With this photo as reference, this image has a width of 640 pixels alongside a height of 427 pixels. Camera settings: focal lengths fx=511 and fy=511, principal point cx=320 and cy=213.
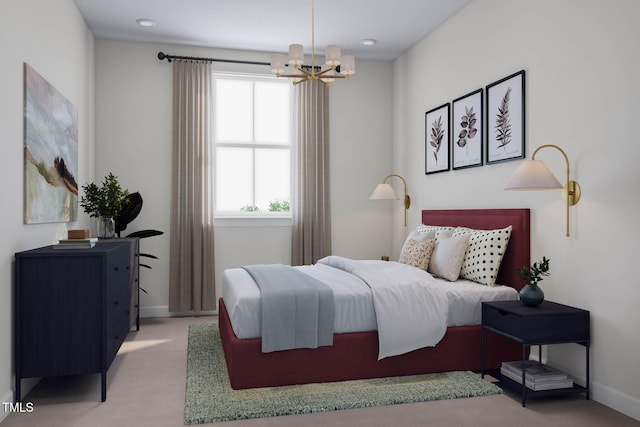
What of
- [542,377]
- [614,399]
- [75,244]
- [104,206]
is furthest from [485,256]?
[104,206]

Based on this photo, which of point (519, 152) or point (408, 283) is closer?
point (408, 283)

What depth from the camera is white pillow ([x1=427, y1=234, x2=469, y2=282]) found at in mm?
3791

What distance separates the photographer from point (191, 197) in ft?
17.5

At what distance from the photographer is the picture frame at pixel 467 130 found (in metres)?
4.19

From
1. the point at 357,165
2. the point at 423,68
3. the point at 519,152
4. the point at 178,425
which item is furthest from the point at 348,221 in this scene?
the point at 178,425

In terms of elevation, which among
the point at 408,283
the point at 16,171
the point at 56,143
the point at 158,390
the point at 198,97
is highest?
the point at 198,97

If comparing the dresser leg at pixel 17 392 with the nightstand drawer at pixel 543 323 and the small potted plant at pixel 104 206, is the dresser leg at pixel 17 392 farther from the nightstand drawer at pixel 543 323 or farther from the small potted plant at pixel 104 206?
the nightstand drawer at pixel 543 323

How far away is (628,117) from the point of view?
9.14 ft

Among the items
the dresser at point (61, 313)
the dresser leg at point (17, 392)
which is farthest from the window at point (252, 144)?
the dresser leg at point (17, 392)

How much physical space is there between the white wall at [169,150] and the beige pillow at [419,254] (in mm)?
1720

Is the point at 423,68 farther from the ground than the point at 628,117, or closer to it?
farther from the ground

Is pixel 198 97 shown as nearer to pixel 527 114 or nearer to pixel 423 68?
pixel 423 68

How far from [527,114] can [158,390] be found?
3.08m

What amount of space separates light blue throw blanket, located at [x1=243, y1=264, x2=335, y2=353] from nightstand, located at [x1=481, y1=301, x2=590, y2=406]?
1048 millimetres
